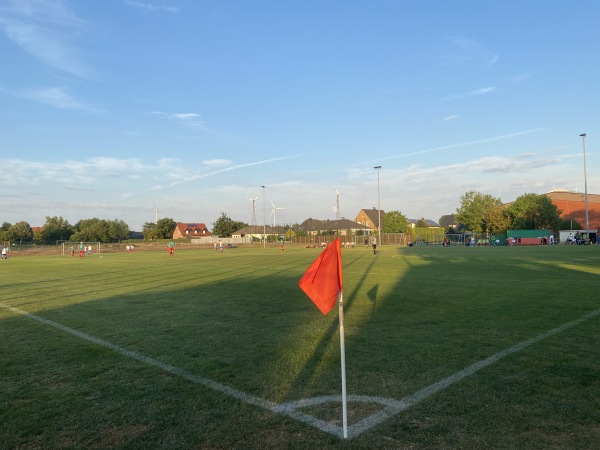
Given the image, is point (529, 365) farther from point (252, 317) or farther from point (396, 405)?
point (252, 317)

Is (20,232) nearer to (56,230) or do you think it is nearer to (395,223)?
(56,230)

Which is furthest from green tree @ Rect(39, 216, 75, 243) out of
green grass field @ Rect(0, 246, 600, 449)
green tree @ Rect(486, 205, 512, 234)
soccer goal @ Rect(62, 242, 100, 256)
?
green grass field @ Rect(0, 246, 600, 449)

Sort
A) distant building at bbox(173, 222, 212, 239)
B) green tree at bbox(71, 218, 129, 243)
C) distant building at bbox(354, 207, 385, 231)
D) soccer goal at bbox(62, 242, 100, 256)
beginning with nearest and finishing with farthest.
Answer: soccer goal at bbox(62, 242, 100, 256) < green tree at bbox(71, 218, 129, 243) < distant building at bbox(354, 207, 385, 231) < distant building at bbox(173, 222, 212, 239)

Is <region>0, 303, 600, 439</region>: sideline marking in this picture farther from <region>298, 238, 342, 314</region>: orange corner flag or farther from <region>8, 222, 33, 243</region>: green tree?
<region>8, 222, 33, 243</region>: green tree

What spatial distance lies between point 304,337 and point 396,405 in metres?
3.48

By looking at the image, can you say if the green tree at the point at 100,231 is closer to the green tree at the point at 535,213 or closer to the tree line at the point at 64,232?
the tree line at the point at 64,232

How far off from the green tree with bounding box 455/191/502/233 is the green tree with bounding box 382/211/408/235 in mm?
19740

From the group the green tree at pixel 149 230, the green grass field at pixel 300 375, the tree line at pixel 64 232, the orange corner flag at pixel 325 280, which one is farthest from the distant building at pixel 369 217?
the orange corner flag at pixel 325 280

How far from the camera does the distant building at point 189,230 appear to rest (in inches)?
6014

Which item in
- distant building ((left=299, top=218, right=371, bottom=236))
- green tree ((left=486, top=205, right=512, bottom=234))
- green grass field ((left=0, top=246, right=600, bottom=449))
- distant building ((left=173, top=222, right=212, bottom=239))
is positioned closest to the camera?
green grass field ((left=0, top=246, right=600, bottom=449))

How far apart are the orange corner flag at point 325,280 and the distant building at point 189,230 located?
149 m

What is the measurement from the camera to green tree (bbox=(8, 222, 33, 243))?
91438 mm

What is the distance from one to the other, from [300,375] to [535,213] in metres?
87.5

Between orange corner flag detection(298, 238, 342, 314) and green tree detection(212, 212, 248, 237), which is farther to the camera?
green tree detection(212, 212, 248, 237)
